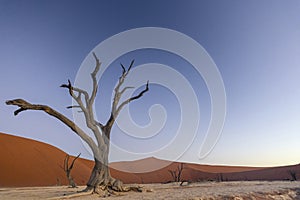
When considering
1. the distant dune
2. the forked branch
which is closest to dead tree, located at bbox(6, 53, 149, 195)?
the forked branch

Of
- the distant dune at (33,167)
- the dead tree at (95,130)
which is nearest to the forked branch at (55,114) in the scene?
the dead tree at (95,130)

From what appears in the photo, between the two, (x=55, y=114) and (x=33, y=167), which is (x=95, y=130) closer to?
(x=55, y=114)

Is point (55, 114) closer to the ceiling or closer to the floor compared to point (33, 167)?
closer to the floor

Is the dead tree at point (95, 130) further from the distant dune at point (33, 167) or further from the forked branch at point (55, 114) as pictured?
the distant dune at point (33, 167)

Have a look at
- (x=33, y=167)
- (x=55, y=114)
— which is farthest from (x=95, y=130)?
(x=33, y=167)

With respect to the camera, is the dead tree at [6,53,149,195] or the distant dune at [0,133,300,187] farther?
the distant dune at [0,133,300,187]

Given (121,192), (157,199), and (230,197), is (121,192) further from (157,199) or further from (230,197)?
(230,197)

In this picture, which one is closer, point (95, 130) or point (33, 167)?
point (95, 130)

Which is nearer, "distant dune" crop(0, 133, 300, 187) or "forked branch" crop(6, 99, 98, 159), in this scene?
"forked branch" crop(6, 99, 98, 159)

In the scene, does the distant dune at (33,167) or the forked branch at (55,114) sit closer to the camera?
the forked branch at (55,114)

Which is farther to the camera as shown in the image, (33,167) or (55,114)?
(33,167)

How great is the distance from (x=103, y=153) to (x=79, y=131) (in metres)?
1.71

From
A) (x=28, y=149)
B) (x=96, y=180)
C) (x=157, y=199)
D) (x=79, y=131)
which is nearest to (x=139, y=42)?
(x=79, y=131)

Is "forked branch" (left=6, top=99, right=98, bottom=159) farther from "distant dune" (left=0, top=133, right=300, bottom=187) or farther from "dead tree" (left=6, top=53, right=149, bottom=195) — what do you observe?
"distant dune" (left=0, top=133, right=300, bottom=187)
